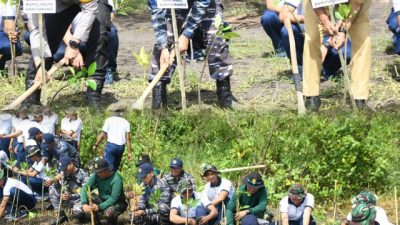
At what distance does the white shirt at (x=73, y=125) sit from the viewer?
12.0 meters

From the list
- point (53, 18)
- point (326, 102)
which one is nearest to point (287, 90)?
point (326, 102)

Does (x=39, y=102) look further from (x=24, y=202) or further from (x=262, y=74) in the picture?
(x=262, y=74)

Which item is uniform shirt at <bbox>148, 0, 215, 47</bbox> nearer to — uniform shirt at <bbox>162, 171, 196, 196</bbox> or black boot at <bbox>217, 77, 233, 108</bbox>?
black boot at <bbox>217, 77, 233, 108</bbox>

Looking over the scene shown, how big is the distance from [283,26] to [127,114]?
2.28m

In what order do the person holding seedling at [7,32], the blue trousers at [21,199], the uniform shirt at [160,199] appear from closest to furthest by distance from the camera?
the uniform shirt at [160,199], the blue trousers at [21,199], the person holding seedling at [7,32]

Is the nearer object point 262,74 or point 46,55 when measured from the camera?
point 46,55

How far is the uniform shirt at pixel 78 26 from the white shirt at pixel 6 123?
0.60m

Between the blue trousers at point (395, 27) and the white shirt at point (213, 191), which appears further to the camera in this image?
the blue trousers at point (395, 27)

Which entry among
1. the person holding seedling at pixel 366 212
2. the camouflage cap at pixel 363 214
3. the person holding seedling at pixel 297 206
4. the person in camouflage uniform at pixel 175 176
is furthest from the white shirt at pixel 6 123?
the camouflage cap at pixel 363 214

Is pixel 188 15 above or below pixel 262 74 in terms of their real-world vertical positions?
above

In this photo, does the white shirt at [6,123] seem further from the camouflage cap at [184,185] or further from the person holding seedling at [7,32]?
the camouflage cap at [184,185]

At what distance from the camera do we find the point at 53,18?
40.7 ft

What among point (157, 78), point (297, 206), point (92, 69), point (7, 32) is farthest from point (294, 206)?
point (7, 32)

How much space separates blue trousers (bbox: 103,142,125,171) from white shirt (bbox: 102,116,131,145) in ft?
0.13
